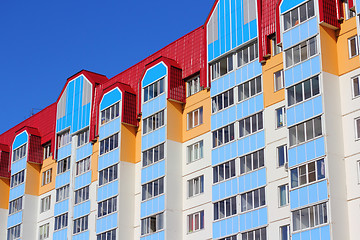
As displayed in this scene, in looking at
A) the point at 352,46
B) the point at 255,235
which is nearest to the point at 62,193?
the point at 255,235

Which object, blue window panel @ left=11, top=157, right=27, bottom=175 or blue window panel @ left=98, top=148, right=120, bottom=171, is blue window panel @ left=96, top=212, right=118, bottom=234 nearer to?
blue window panel @ left=98, top=148, right=120, bottom=171

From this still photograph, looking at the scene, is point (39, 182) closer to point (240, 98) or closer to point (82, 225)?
point (82, 225)

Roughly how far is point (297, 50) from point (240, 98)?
7099 mm

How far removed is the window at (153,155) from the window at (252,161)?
9041mm

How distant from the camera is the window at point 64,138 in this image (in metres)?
81.4

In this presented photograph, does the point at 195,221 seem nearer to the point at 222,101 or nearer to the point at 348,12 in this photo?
the point at 222,101

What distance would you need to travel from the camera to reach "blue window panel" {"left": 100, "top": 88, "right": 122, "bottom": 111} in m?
72.9

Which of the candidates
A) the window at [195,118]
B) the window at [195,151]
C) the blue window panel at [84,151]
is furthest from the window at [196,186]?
the blue window panel at [84,151]

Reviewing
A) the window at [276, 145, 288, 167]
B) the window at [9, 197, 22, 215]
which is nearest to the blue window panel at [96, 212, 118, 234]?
the window at [9, 197, 22, 215]

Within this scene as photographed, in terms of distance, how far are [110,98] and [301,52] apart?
75.8ft

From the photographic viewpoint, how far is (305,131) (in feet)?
178

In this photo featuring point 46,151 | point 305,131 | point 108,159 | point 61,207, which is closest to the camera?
point 305,131

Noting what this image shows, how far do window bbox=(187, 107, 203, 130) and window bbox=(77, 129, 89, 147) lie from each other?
1460cm

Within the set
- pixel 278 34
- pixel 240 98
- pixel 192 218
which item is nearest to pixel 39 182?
pixel 192 218
